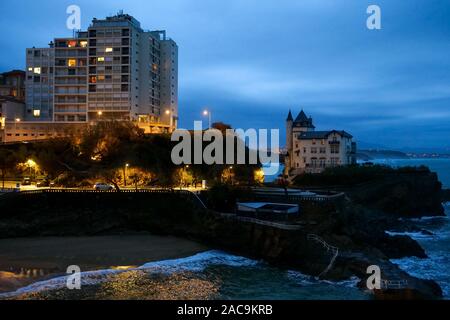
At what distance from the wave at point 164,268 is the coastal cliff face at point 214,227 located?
86.3 inches

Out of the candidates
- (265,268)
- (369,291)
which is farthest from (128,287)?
(369,291)

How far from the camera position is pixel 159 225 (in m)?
46.4

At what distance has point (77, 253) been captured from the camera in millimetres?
36719

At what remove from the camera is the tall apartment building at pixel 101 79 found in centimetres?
8656

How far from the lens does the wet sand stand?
1205 inches

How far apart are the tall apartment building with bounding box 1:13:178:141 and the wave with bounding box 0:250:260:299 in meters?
54.0

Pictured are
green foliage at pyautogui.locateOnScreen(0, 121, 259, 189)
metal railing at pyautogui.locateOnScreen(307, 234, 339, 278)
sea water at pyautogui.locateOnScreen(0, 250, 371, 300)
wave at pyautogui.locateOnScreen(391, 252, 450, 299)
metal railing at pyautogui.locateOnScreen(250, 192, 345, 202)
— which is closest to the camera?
sea water at pyautogui.locateOnScreen(0, 250, 371, 300)

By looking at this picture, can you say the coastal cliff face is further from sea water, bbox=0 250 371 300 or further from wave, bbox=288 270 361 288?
sea water, bbox=0 250 371 300

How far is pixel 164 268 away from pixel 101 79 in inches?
2550

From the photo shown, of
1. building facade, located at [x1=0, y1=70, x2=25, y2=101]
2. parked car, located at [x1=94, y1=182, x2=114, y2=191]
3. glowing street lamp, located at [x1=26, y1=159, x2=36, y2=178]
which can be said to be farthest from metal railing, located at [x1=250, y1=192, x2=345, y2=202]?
building facade, located at [x1=0, y1=70, x2=25, y2=101]

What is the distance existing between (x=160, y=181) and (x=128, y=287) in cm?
3411

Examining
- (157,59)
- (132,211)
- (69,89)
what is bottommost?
(132,211)

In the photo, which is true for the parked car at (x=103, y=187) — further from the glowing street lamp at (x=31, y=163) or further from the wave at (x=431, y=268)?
the wave at (x=431, y=268)

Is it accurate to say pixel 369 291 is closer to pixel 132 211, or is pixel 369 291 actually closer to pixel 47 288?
pixel 47 288
